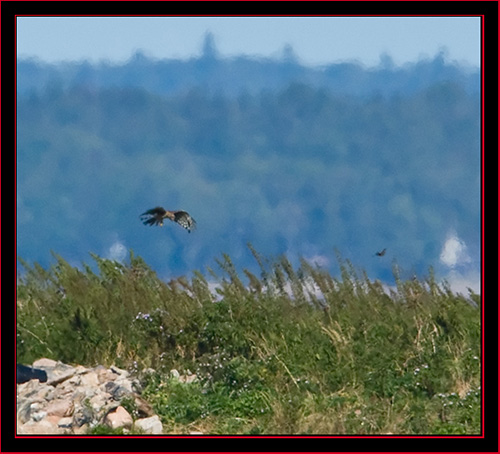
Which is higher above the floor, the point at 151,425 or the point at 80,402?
the point at 80,402

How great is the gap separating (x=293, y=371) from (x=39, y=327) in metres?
2.95

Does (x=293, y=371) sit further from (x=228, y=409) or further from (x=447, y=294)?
(x=447, y=294)

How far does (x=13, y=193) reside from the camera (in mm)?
9633

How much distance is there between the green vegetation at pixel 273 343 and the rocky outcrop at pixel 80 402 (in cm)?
23

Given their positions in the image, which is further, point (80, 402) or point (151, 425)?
point (80, 402)

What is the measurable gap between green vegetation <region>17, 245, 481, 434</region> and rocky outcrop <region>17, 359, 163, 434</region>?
230 millimetres

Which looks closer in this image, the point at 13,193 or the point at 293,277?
the point at 13,193

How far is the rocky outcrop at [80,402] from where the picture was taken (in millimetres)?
9961

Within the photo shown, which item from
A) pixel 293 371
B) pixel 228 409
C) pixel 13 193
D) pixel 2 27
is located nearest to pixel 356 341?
pixel 293 371

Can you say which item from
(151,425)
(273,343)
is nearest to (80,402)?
(151,425)

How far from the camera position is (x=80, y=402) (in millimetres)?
10375

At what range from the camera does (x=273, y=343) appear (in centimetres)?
1120

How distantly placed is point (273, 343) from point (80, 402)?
6.46 ft

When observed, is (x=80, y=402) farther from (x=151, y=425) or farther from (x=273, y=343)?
(x=273, y=343)
